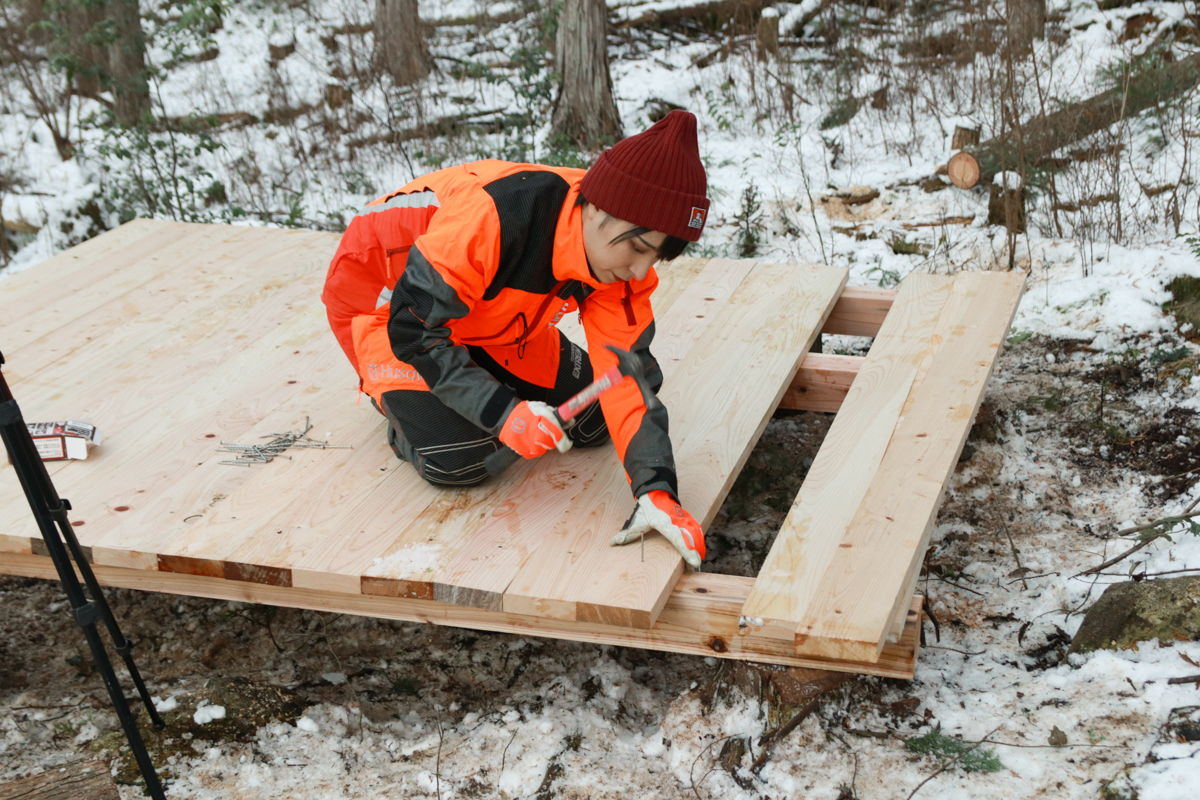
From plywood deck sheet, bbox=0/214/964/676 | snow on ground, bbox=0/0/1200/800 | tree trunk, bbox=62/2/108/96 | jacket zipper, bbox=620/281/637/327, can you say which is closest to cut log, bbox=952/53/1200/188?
snow on ground, bbox=0/0/1200/800

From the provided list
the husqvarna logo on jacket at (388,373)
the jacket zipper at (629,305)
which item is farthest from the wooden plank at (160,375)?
the jacket zipper at (629,305)

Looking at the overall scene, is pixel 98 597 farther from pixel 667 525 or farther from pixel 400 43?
pixel 400 43

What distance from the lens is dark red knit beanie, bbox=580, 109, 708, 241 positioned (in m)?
1.90

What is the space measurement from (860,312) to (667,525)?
66.3 inches

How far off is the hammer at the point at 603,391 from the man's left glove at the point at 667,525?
21 centimetres

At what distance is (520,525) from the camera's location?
2.27 meters

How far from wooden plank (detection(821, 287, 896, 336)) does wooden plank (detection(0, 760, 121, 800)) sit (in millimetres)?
2586

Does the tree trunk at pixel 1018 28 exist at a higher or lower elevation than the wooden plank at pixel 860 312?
higher

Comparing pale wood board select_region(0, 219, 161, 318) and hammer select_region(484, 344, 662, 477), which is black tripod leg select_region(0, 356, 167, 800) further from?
pale wood board select_region(0, 219, 161, 318)

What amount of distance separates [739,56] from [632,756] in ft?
19.1

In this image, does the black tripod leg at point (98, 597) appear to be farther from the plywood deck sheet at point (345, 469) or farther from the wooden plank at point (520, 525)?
the wooden plank at point (520, 525)

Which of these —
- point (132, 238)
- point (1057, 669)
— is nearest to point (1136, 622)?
point (1057, 669)

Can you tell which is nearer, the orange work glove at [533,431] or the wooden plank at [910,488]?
the wooden plank at [910,488]

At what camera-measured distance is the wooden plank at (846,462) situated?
2.01 m
